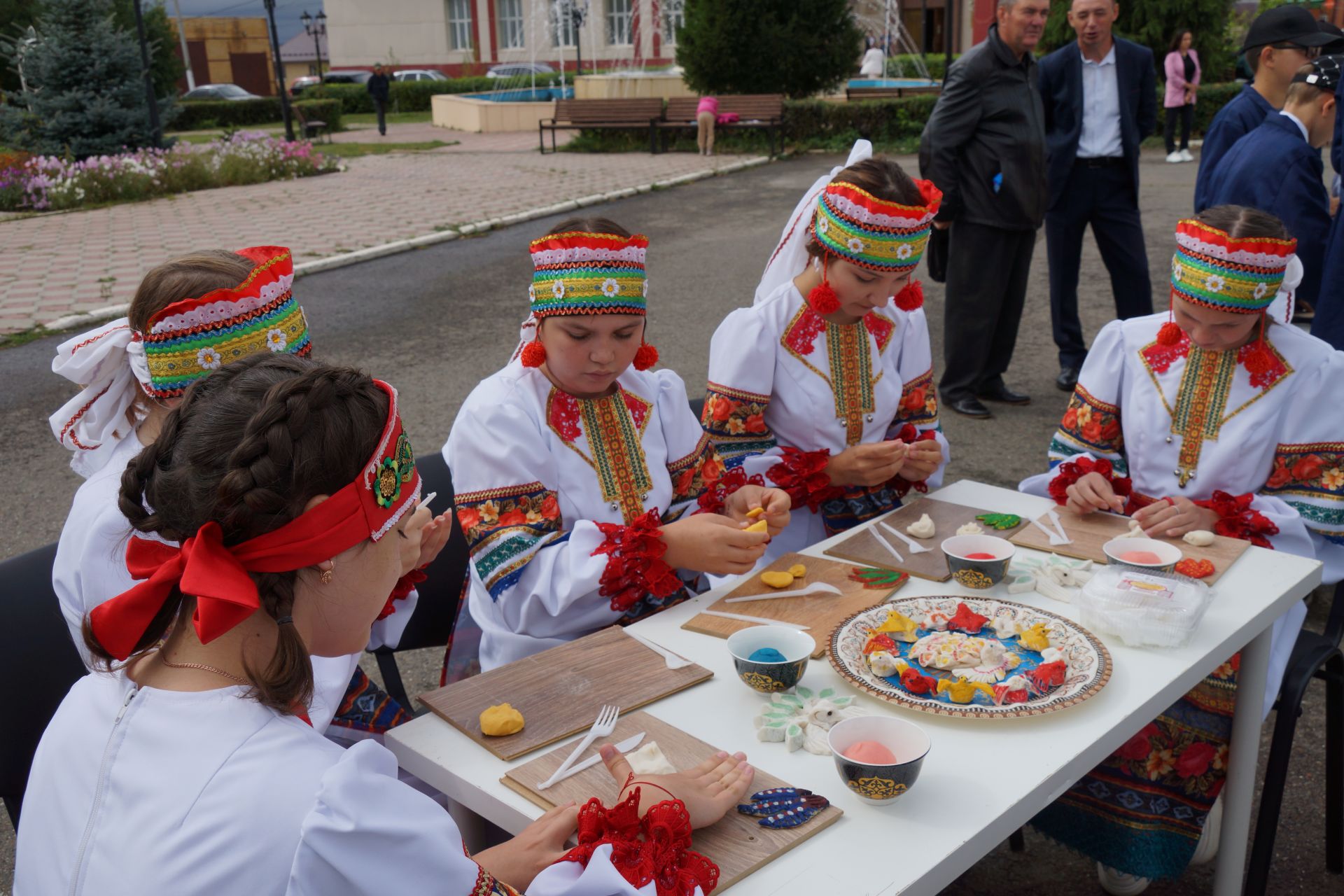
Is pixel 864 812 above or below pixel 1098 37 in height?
below

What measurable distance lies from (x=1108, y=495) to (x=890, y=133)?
17.2 meters

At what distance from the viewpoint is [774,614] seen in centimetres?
220

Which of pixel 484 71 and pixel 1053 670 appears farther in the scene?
pixel 484 71

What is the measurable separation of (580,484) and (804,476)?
28.5 inches

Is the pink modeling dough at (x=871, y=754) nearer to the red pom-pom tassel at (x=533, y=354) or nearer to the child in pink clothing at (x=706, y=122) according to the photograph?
the red pom-pom tassel at (x=533, y=354)

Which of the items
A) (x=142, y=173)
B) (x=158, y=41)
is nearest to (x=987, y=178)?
(x=142, y=173)

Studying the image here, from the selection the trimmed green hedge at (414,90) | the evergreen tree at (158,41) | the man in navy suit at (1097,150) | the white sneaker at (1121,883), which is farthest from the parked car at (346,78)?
the white sneaker at (1121,883)

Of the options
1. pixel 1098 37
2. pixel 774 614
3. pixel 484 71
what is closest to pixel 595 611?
pixel 774 614

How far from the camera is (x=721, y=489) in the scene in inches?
108

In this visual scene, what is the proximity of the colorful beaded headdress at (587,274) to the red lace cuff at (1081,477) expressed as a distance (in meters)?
1.19

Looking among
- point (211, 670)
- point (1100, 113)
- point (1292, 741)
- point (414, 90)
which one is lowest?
point (1292, 741)

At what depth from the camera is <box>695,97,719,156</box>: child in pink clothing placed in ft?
57.7

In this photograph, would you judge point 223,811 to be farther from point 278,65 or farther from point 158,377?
point 278,65

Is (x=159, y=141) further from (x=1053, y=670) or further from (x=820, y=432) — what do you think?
(x=1053, y=670)
